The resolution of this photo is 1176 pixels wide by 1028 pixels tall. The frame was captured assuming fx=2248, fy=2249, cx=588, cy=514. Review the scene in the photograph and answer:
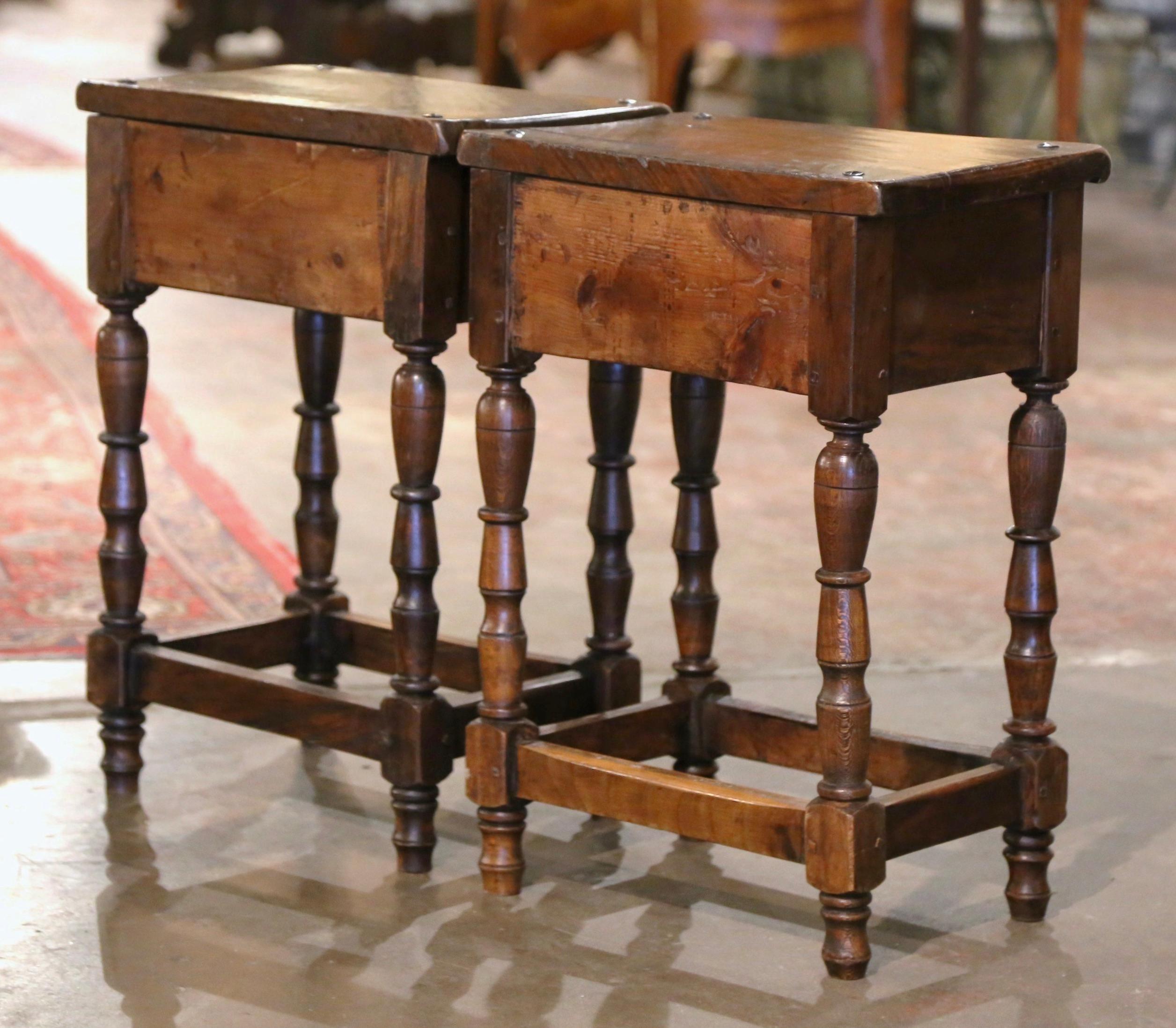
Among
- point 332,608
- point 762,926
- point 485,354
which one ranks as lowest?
point 762,926

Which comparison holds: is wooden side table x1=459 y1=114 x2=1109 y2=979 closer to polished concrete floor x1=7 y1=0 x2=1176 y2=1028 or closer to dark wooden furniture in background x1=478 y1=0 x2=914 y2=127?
polished concrete floor x1=7 y1=0 x2=1176 y2=1028

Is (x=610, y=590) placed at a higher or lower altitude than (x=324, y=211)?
lower

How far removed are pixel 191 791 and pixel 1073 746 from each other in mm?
1209

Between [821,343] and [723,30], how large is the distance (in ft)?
16.7

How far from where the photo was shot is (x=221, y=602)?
12.3 ft

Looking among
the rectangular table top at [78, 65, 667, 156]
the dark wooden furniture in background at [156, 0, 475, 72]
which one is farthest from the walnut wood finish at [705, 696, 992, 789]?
the dark wooden furniture in background at [156, 0, 475, 72]

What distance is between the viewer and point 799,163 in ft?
7.29

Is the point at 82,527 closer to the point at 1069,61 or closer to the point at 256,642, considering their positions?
the point at 256,642

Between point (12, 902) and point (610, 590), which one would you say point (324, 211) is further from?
point (12, 902)

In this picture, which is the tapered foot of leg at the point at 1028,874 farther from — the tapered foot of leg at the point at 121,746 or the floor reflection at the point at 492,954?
the tapered foot of leg at the point at 121,746

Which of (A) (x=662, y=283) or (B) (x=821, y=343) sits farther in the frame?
(A) (x=662, y=283)

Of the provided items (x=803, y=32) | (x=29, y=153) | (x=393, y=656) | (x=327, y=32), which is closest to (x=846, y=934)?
(x=393, y=656)

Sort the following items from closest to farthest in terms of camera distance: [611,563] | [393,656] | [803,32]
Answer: [611,563]
[393,656]
[803,32]

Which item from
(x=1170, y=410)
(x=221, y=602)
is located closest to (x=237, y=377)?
(x=221, y=602)
